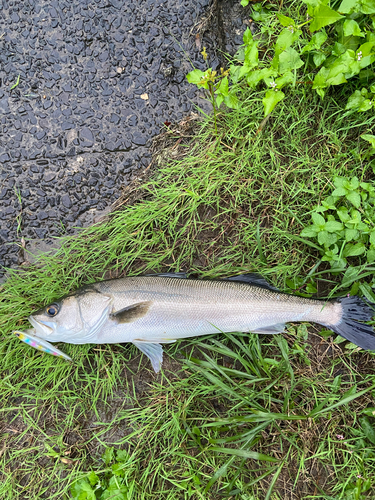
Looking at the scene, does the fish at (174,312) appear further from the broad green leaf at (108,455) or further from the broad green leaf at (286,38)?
the broad green leaf at (286,38)

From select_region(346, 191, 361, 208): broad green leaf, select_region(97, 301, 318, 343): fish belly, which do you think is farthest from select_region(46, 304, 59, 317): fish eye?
select_region(346, 191, 361, 208): broad green leaf

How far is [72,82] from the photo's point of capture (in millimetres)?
3104

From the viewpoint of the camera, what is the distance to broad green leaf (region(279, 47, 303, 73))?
8.49 ft

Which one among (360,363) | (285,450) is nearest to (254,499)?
(285,450)

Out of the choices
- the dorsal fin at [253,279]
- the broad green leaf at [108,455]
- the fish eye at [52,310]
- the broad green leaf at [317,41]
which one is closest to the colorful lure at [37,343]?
the fish eye at [52,310]

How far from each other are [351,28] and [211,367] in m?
3.02

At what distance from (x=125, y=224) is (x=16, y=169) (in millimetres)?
1234

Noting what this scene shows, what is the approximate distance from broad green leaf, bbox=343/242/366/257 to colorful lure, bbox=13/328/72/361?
8.98 feet

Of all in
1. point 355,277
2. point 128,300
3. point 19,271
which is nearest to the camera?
point 128,300

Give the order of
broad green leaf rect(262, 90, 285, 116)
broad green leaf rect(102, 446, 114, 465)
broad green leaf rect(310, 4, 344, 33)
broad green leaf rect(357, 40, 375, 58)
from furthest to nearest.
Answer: broad green leaf rect(102, 446, 114, 465) < broad green leaf rect(262, 90, 285, 116) < broad green leaf rect(357, 40, 375, 58) < broad green leaf rect(310, 4, 344, 33)

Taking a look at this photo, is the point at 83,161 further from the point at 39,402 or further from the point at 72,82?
the point at 39,402

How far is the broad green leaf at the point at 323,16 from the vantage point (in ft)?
7.67

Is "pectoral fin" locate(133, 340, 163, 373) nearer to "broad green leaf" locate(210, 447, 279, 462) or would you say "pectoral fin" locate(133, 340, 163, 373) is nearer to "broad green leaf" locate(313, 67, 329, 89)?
"broad green leaf" locate(210, 447, 279, 462)

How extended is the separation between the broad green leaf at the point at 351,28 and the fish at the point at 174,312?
2.16 metres
